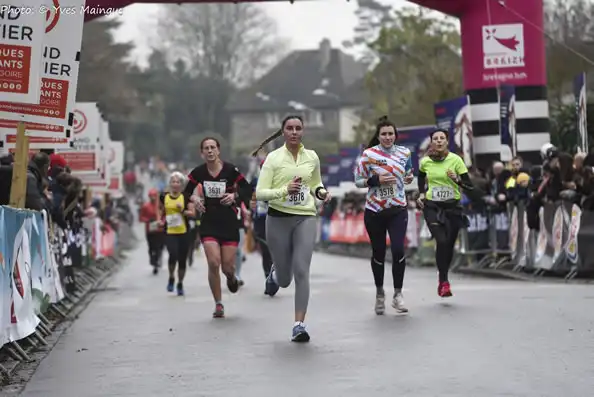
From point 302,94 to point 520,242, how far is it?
11189 cm

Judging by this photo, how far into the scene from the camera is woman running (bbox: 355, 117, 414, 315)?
14.5 metres

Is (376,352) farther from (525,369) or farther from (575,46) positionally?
(575,46)

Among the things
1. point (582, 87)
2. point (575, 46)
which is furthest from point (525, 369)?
point (575, 46)

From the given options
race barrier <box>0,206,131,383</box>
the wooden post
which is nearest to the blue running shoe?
race barrier <box>0,206,131,383</box>

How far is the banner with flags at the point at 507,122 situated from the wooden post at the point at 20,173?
11.6 metres

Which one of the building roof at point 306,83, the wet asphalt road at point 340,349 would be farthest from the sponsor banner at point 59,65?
the building roof at point 306,83

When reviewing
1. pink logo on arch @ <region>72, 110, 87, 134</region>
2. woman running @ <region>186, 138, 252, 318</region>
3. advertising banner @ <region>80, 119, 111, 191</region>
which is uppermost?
pink logo on arch @ <region>72, 110, 87, 134</region>

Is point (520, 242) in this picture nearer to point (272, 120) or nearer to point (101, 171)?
point (101, 171)

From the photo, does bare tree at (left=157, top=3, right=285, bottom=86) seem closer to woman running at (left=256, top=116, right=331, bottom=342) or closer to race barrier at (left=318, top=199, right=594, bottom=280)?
race barrier at (left=318, top=199, right=594, bottom=280)

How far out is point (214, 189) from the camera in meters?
15.4

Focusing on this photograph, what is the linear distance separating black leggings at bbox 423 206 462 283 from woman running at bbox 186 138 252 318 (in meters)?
2.03

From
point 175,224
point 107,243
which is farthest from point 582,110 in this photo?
point 107,243

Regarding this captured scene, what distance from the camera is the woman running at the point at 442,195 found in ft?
52.4

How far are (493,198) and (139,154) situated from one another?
103100 millimetres
